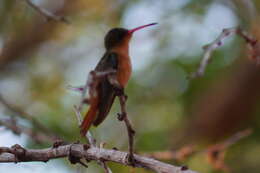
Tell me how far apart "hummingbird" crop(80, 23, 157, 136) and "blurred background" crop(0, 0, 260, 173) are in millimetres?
2102

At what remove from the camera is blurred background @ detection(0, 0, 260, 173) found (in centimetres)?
675

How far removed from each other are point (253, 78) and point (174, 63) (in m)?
1.21

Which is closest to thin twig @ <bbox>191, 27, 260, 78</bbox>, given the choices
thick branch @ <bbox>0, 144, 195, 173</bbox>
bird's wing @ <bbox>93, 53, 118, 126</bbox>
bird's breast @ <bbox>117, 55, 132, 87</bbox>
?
bird's breast @ <bbox>117, 55, 132, 87</bbox>

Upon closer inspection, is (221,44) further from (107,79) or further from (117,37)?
(117,37)

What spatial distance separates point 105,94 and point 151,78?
484 centimetres

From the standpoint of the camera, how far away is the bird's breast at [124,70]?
10.2 feet

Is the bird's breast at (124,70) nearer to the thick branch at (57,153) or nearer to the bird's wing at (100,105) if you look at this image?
the bird's wing at (100,105)

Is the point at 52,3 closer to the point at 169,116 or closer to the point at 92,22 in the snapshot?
the point at 92,22

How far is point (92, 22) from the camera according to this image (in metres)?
8.54

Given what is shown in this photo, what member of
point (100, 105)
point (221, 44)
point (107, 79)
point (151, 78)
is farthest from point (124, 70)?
point (151, 78)

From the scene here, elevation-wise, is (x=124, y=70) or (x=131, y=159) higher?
(x=124, y=70)

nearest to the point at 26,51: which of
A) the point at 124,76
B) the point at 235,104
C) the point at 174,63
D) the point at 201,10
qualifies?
the point at 174,63

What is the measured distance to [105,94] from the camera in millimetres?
2807

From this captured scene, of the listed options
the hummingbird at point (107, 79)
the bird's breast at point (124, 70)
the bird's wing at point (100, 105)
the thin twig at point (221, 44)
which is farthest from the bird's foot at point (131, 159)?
the thin twig at point (221, 44)
